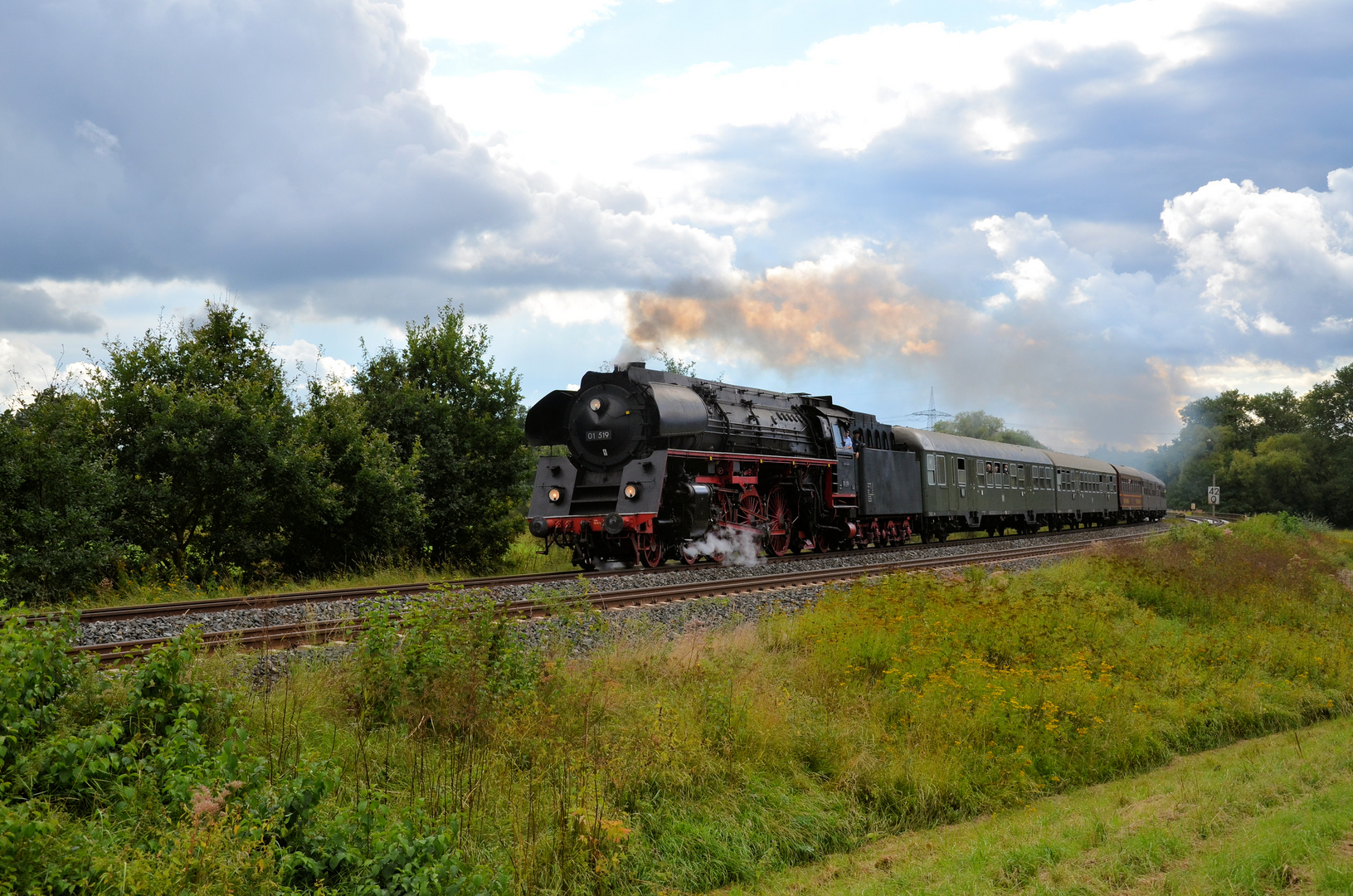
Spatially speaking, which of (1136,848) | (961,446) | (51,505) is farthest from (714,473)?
(961,446)

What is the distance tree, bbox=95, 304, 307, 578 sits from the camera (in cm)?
1645

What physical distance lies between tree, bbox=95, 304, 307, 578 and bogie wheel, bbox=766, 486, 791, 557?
10.8m

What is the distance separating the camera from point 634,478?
1719cm

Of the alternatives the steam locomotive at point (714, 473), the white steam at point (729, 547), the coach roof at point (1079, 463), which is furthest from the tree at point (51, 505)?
the coach roof at point (1079, 463)

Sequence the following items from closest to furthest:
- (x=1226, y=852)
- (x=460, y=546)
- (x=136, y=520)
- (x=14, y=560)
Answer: (x=1226, y=852) < (x=14, y=560) < (x=136, y=520) < (x=460, y=546)

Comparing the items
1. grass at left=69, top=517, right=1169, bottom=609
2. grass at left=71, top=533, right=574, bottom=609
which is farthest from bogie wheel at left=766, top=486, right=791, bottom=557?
→ grass at left=71, top=533, right=574, bottom=609

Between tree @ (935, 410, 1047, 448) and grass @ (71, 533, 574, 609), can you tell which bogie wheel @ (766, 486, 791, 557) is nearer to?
grass @ (71, 533, 574, 609)

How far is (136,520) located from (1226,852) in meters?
17.4

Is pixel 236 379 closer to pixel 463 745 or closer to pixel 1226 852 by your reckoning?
pixel 463 745

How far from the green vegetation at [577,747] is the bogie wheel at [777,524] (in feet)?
30.8

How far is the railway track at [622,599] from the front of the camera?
862cm

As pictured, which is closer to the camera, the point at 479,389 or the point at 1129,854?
the point at 1129,854

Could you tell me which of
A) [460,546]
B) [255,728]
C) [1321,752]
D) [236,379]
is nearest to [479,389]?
[460,546]

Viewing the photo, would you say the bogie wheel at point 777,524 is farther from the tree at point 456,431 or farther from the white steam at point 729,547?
the tree at point 456,431
